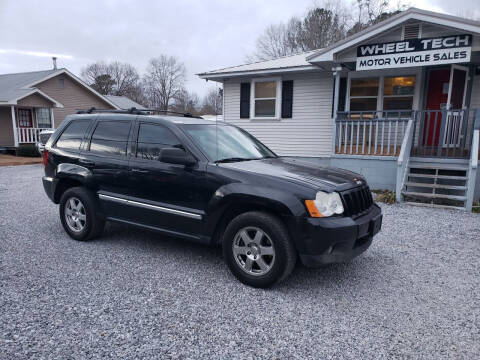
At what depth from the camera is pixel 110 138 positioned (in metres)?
4.53

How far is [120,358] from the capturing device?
2.42m

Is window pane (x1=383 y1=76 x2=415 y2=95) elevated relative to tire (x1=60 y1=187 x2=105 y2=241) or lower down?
elevated

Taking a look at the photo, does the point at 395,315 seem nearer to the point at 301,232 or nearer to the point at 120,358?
the point at 301,232

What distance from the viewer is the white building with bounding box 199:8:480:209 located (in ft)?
27.0

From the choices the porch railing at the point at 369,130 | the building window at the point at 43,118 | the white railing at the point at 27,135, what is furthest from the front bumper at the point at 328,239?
the building window at the point at 43,118

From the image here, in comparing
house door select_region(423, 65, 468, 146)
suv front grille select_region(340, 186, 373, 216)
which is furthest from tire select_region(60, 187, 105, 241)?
house door select_region(423, 65, 468, 146)

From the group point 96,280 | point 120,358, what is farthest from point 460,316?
point 96,280

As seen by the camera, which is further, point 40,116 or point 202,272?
point 40,116

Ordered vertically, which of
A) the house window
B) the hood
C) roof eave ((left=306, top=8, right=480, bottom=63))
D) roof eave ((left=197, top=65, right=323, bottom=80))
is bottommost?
the hood

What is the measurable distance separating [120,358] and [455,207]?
24.1 ft

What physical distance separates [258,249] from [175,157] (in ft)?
4.37

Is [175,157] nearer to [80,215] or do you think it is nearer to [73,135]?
[80,215]

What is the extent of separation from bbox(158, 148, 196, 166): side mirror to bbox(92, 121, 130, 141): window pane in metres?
0.98

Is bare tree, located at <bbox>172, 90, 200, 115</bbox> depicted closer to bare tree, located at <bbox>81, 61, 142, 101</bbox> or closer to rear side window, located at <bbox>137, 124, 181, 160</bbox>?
bare tree, located at <bbox>81, 61, 142, 101</bbox>
